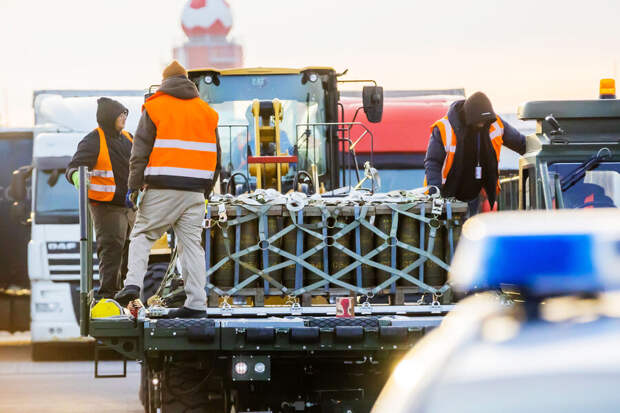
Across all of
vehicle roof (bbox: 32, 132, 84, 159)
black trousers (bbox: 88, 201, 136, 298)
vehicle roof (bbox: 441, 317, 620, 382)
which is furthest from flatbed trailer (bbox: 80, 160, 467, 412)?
vehicle roof (bbox: 32, 132, 84, 159)

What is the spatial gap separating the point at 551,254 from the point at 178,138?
7.19 m

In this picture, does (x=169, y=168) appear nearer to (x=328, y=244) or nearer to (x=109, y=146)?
(x=328, y=244)

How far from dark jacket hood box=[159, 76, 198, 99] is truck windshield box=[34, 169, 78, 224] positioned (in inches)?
382

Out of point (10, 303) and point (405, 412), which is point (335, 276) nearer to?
point (405, 412)

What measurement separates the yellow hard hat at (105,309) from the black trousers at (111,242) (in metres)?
1.91

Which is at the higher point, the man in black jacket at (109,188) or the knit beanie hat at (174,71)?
the knit beanie hat at (174,71)

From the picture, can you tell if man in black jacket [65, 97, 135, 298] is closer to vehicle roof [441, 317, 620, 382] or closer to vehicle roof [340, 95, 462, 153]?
vehicle roof [340, 95, 462, 153]

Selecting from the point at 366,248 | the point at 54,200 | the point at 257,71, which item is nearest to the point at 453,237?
the point at 366,248

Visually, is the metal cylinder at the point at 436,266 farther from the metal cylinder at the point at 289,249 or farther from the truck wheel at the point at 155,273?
the truck wheel at the point at 155,273

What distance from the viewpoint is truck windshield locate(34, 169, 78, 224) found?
18484mm

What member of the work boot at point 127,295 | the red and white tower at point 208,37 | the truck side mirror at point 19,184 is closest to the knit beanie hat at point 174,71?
the work boot at point 127,295

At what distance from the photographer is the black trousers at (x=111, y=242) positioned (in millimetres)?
10516

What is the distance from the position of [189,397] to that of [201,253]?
942mm

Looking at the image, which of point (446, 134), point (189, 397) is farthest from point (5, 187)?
point (189, 397)
